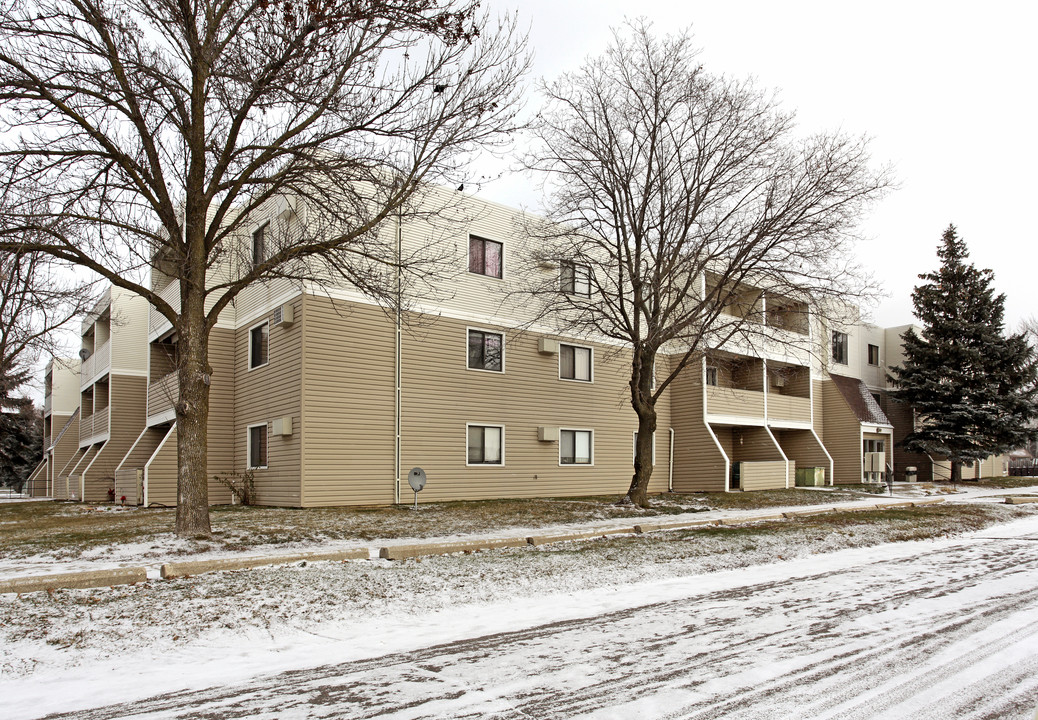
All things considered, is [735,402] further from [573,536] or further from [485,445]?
[573,536]

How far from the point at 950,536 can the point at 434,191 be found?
49.5 feet

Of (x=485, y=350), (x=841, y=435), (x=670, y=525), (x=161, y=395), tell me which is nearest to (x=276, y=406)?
(x=485, y=350)

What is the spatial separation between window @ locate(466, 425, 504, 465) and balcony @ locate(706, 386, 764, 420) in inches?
351

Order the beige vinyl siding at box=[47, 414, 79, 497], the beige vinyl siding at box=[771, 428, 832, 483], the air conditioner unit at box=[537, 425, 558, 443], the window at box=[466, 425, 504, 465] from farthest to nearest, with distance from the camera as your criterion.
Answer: the beige vinyl siding at box=[47, 414, 79, 497], the beige vinyl siding at box=[771, 428, 832, 483], the air conditioner unit at box=[537, 425, 558, 443], the window at box=[466, 425, 504, 465]

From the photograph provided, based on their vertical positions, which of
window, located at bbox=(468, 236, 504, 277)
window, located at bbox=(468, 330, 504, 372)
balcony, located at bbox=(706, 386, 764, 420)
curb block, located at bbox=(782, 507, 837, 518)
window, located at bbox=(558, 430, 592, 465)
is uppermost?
window, located at bbox=(468, 236, 504, 277)

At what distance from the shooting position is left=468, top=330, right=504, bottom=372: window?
22219mm

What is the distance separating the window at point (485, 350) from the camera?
22.2m

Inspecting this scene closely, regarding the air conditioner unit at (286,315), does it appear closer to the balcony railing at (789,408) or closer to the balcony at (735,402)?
the balcony at (735,402)

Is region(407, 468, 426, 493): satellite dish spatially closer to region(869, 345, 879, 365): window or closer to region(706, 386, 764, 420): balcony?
region(706, 386, 764, 420): balcony

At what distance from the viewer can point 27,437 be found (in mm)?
55844

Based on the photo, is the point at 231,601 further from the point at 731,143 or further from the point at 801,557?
the point at 731,143

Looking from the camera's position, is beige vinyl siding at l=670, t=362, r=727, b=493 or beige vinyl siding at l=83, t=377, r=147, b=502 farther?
beige vinyl siding at l=83, t=377, r=147, b=502

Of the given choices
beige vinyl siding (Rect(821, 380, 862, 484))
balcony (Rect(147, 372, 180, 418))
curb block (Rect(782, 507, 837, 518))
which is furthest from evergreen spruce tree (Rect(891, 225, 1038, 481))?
balcony (Rect(147, 372, 180, 418))

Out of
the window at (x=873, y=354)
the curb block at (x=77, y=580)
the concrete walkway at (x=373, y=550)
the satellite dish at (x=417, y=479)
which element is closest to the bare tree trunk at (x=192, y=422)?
the concrete walkway at (x=373, y=550)
